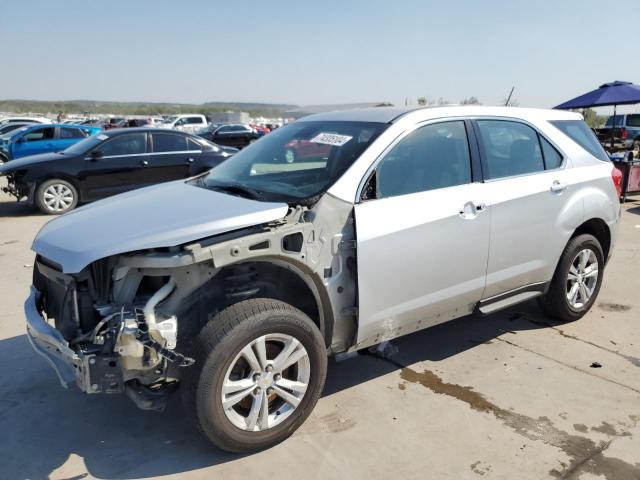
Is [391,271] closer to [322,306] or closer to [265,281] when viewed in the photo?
[322,306]

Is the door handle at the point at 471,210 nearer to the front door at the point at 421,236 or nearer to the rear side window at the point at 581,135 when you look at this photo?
the front door at the point at 421,236

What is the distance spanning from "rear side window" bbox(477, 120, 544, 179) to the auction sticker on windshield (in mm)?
1008

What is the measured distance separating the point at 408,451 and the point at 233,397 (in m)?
1.00

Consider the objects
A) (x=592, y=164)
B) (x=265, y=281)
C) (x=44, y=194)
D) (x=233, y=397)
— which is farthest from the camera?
(x=44, y=194)

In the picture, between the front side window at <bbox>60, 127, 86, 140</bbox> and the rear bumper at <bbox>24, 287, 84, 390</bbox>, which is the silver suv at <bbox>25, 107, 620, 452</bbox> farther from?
the front side window at <bbox>60, 127, 86, 140</bbox>

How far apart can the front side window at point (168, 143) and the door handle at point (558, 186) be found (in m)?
8.06

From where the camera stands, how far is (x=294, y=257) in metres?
2.94

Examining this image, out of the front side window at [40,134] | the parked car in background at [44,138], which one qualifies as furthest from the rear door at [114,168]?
the front side window at [40,134]

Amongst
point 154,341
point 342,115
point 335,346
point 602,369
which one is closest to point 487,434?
point 335,346

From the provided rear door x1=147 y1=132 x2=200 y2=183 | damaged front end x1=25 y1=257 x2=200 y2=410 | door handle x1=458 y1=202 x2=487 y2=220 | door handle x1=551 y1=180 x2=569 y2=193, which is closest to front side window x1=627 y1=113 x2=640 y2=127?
rear door x1=147 y1=132 x2=200 y2=183

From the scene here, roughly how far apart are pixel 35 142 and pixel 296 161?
12576mm

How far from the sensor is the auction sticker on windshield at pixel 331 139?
3.55 meters

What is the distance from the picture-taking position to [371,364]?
13.2ft

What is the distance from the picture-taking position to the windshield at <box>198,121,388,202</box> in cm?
334
